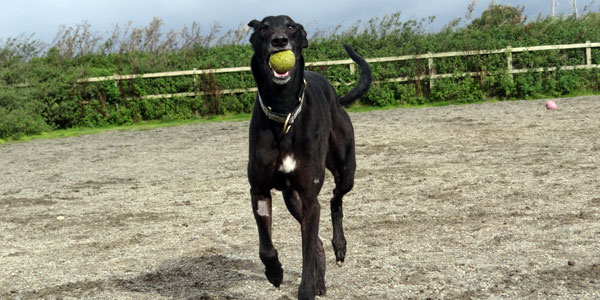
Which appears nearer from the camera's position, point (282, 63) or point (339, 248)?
point (282, 63)

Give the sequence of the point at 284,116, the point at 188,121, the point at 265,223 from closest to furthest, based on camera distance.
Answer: the point at 284,116, the point at 265,223, the point at 188,121

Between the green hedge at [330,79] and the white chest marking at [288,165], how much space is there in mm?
16794

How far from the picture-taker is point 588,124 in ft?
41.6

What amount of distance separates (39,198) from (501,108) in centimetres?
1285

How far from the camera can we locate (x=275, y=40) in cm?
326

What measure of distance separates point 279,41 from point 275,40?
0.02 meters

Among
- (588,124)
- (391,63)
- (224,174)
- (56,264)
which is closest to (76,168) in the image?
(224,174)

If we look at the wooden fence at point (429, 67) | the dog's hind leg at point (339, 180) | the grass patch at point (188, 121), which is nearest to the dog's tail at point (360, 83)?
the dog's hind leg at point (339, 180)

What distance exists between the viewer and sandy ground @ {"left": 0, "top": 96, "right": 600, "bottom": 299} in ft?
15.0

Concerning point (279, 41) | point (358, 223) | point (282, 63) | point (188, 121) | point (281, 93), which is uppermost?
point (279, 41)

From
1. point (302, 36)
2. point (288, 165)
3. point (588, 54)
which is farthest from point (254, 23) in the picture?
point (588, 54)

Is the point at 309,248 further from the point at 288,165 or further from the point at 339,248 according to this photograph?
the point at 339,248

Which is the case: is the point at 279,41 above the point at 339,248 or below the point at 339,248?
above

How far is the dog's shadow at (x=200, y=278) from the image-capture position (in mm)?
4480
